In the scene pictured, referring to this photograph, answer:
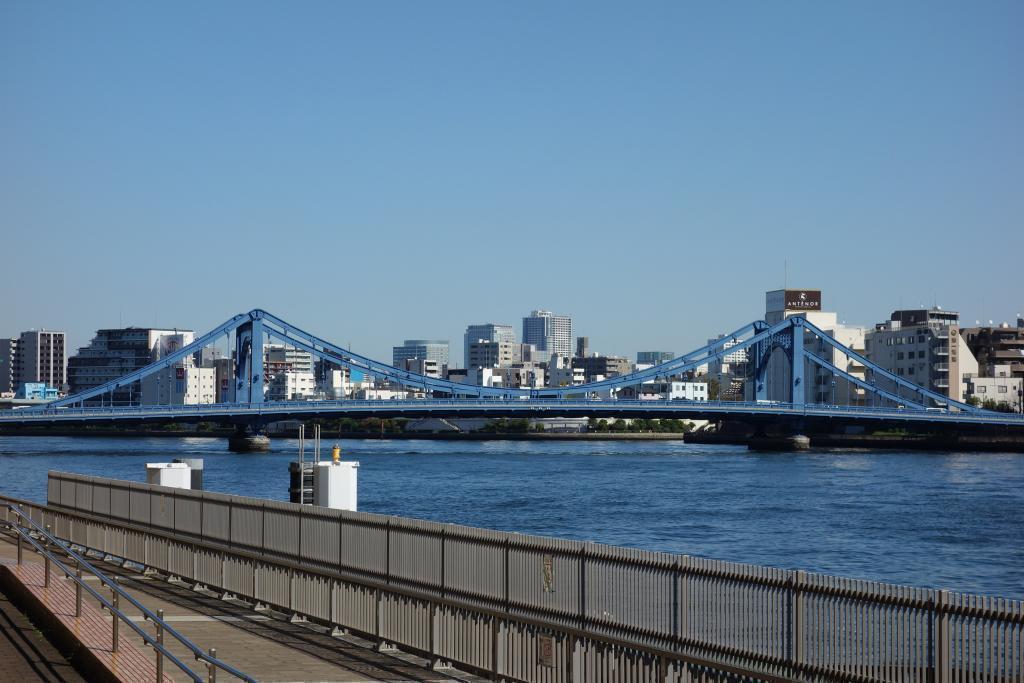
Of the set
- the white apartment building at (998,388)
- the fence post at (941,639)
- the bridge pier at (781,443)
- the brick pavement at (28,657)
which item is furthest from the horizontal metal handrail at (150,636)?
the white apartment building at (998,388)

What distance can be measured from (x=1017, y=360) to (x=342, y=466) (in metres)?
168

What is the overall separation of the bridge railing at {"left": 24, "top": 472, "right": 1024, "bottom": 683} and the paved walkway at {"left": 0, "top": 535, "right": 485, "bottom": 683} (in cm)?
27

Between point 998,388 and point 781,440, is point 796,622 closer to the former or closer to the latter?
point 781,440

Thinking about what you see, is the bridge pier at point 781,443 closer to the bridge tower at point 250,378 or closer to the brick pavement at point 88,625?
the bridge tower at point 250,378

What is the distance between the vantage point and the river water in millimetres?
44062

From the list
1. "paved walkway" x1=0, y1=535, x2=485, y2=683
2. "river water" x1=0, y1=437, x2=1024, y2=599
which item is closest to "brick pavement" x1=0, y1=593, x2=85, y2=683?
"paved walkway" x1=0, y1=535, x2=485, y2=683

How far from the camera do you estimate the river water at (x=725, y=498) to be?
4406 cm

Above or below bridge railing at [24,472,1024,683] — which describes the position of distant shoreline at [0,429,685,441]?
below

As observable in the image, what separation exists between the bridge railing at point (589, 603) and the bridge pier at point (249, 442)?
9405 centimetres

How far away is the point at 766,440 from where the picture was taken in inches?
4902

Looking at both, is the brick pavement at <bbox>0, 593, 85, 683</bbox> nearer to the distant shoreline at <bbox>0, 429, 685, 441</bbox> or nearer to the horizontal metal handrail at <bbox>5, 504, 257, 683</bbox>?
the horizontal metal handrail at <bbox>5, 504, 257, 683</bbox>

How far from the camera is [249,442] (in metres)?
114

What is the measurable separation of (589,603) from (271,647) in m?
3.45

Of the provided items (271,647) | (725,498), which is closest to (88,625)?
(271,647)
